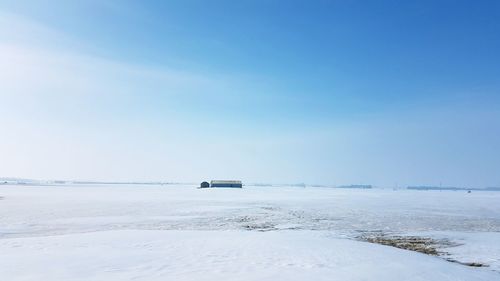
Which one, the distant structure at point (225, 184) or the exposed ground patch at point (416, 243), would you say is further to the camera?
the distant structure at point (225, 184)

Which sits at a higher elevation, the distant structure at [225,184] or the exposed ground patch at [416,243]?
the distant structure at [225,184]

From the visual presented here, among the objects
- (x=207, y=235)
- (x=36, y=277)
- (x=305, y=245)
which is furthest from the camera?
(x=207, y=235)

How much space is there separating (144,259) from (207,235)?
6.11 metres

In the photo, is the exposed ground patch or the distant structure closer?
the exposed ground patch

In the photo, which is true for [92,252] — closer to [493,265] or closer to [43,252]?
[43,252]

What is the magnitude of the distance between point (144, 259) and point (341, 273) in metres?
5.79

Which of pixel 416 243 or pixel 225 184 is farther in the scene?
pixel 225 184

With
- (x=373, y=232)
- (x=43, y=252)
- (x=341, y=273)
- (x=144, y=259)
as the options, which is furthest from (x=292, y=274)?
(x=373, y=232)

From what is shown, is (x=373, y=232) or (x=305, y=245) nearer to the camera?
(x=305, y=245)

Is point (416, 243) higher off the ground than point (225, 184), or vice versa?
point (225, 184)

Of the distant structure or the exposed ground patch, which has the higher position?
the distant structure

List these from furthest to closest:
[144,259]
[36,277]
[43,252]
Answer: [43,252] < [144,259] < [36,277]

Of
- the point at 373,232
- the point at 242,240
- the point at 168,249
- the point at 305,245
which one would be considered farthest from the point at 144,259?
the point at 373,232

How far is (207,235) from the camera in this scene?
56.9ft
